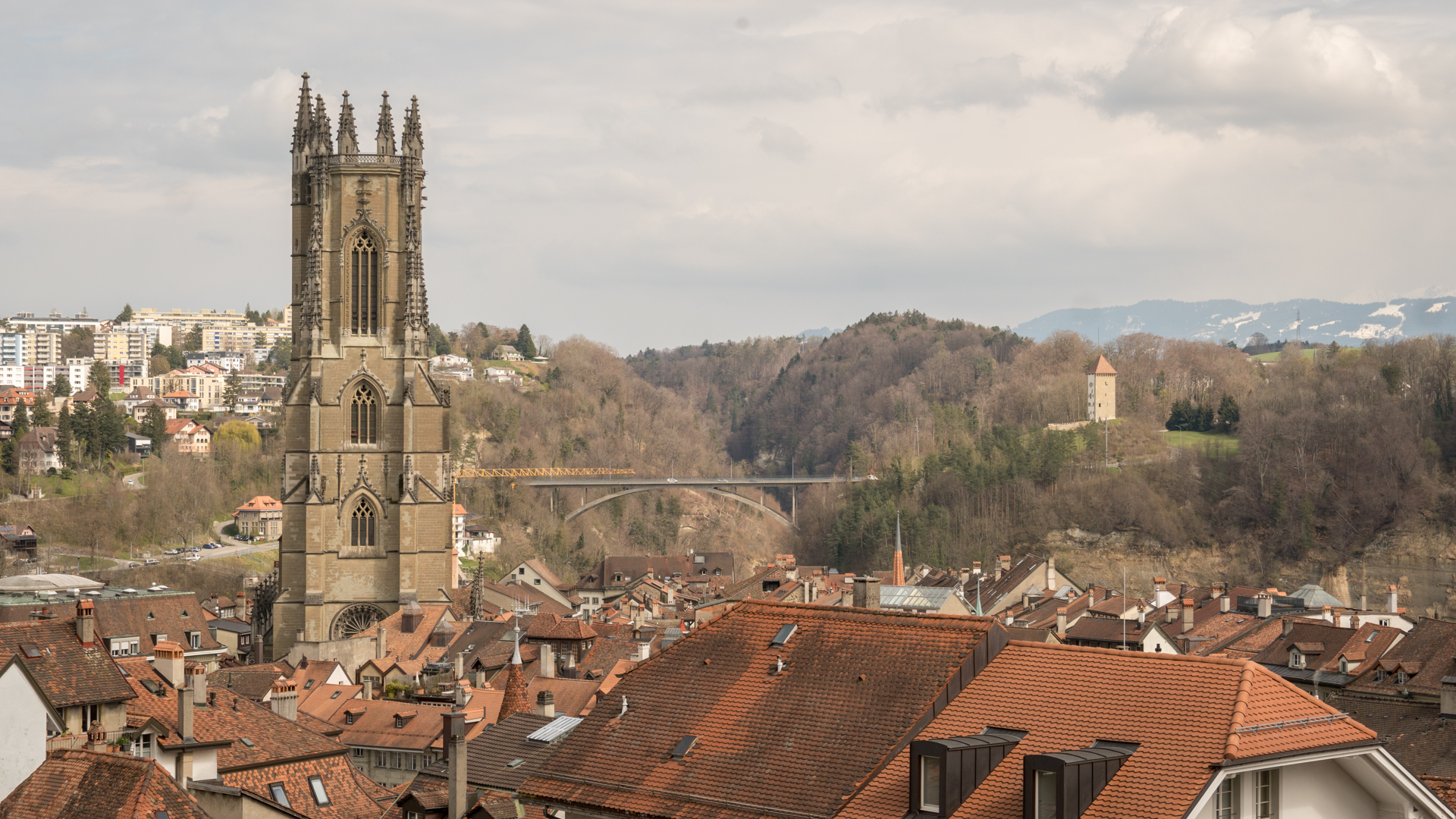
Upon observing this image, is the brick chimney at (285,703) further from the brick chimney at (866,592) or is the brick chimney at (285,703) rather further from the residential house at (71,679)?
the brick chimney at (866,592)

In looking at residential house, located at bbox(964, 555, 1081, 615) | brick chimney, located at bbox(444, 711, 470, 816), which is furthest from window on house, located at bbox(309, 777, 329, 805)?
residential house, located at bbox(964, 555, 1081, 615)

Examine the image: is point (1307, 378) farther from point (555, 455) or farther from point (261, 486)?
point (261, 486)

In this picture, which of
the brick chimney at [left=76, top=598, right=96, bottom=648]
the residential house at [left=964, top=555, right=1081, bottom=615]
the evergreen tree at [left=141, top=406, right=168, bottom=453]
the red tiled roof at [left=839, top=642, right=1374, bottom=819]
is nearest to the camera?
the red tiled roof at [left=839, top=642, right=1374, bottom=819]

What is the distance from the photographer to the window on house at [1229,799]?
16922mm

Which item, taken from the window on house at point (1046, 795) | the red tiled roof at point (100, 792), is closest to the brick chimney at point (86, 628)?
the red tiled roof at point (100, 792)

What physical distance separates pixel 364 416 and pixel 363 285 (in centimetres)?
559

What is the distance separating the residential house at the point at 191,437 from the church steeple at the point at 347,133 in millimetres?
89303

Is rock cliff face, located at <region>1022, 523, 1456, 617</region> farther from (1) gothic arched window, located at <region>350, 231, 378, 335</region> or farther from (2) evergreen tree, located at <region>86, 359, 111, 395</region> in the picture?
(2) evergreen tree, located at <region>86, 359, 111, 395</region>

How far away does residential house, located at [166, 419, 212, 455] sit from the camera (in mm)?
158125

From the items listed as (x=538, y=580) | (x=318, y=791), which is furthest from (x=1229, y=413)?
(x=318, y=791)

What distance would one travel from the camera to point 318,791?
29.6 m

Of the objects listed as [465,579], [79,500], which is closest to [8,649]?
[465,579]

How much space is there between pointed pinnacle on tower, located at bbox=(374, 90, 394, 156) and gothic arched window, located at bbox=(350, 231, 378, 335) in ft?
11.6

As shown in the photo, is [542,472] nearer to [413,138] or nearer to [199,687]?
[413,138]
